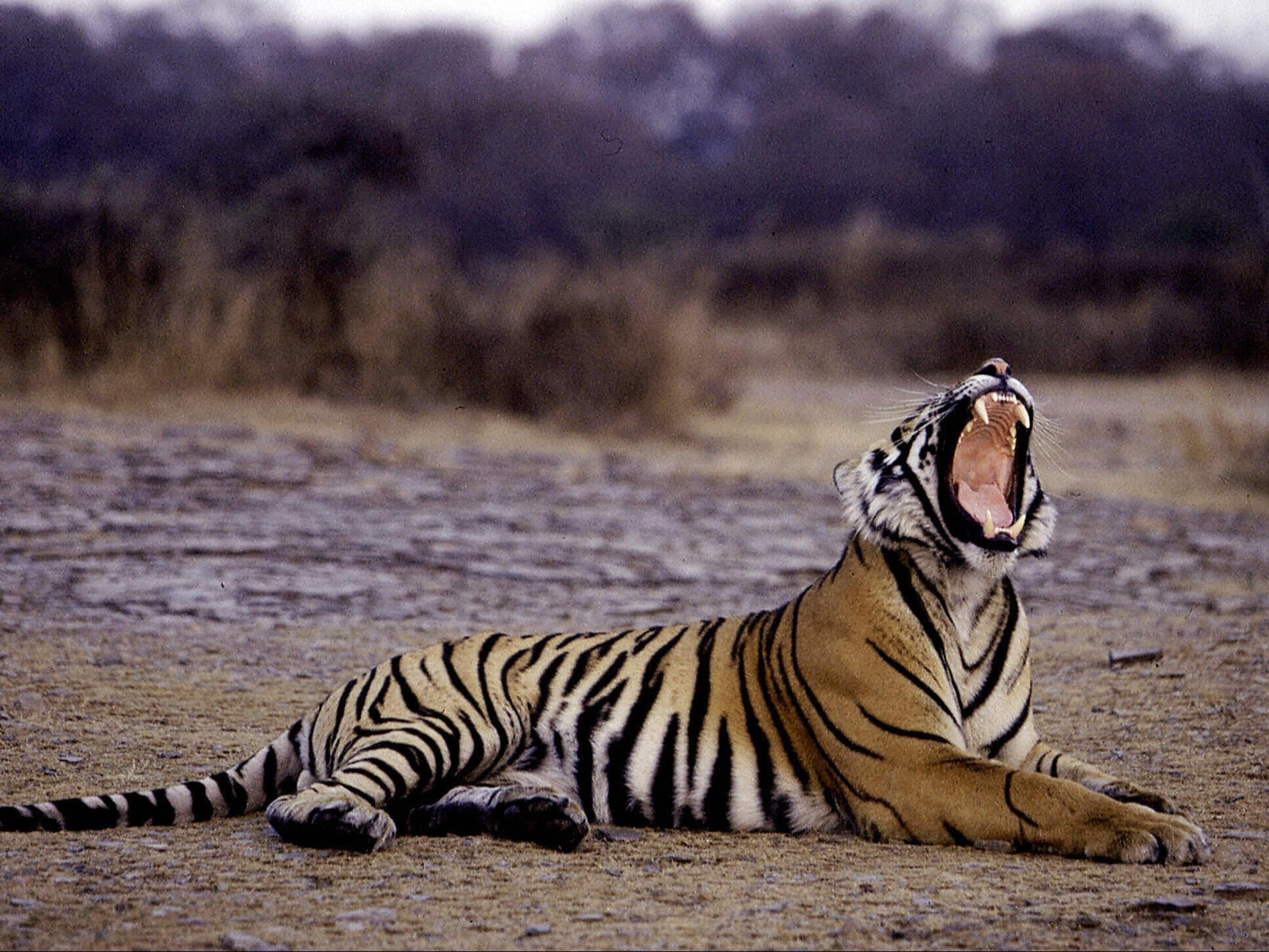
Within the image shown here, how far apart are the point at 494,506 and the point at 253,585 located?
2.70 metres

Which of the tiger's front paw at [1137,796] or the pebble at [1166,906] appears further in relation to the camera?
the tiger's front paw at [1137,796]

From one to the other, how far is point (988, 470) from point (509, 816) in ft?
5.85

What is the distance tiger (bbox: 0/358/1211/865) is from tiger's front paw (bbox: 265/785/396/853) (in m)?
0.03

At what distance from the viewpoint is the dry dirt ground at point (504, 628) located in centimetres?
339

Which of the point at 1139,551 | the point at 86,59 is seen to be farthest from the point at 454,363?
the point at 86,59

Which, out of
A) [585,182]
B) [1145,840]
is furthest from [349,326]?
[585,182]

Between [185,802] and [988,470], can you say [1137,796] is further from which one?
[185,802]

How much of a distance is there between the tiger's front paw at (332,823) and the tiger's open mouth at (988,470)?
1740 mm

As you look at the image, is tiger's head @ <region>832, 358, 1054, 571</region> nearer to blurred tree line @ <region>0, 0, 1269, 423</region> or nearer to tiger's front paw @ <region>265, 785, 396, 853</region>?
tiger's front paw @ <region>265, 785, 396, 853</region>

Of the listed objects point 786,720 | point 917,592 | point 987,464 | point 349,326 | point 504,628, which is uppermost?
point 349,326

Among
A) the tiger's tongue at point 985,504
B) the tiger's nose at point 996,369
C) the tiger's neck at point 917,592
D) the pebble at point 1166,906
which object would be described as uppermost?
the tiger's nose at point 996,369

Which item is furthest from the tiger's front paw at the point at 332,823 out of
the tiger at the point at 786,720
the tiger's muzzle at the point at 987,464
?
the tiger's muzzle at the point at 987,464

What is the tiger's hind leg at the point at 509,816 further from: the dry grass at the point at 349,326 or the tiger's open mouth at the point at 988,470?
the dry grass at the point at 349,326

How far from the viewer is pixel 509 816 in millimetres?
4125
